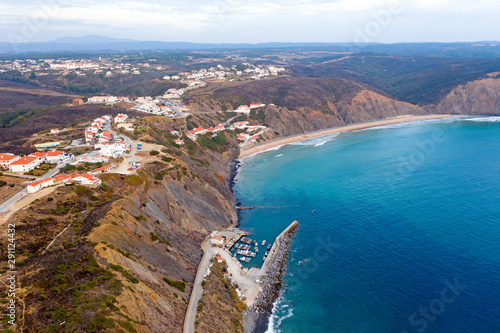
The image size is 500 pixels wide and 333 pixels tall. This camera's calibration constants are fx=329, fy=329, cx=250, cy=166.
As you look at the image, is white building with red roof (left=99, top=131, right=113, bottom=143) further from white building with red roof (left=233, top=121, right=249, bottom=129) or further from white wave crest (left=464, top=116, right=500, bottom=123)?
white wave crest (left=464, top=116, right=500, bottom=123)

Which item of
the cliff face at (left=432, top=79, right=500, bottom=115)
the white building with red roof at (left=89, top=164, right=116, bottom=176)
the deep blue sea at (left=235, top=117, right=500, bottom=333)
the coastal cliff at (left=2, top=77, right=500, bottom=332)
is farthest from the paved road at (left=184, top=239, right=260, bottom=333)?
the cliff face at (left=432, top=79, right=500, bottom=115)

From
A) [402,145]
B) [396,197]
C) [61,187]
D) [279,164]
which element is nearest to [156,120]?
[279,164]

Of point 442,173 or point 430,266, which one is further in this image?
point 442,173

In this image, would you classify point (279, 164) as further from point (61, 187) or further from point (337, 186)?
point (61, 187)

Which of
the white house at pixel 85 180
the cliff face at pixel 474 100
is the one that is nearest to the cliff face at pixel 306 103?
the cliff face at pixel 474 100

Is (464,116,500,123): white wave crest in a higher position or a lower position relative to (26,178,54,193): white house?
lower

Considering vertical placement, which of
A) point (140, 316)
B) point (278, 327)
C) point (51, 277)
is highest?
point (51, 277)
